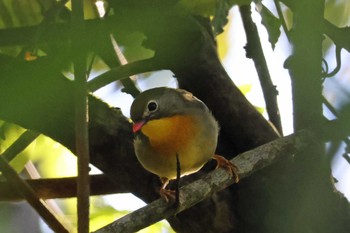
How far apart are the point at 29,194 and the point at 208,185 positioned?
2.13 feet

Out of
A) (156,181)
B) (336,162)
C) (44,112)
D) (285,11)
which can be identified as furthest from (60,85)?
(336,162)

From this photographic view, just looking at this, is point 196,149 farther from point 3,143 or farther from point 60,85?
point 3,143

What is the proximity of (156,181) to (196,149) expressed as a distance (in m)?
0.20

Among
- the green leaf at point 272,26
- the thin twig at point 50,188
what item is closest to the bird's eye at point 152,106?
the thin twig at point 50,188

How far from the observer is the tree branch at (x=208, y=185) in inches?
53.4

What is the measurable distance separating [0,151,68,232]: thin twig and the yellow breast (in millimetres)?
391

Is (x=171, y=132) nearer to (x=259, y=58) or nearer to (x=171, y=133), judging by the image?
(x=171, y=133)

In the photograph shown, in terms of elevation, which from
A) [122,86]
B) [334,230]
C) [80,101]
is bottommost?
[334,230]

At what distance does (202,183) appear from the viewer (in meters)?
1.65

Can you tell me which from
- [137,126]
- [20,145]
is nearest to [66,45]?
[137,126]

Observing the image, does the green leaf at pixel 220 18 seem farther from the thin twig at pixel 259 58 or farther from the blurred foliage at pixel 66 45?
the thin twig at pixel 259 58

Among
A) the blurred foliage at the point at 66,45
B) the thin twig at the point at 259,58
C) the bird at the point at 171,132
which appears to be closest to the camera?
the blurred foliage at the point at 66,45

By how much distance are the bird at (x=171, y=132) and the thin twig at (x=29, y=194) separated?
0.33 m

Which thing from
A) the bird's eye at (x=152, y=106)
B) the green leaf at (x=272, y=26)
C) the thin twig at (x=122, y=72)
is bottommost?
the bird's eye at (x=152, y=106)
